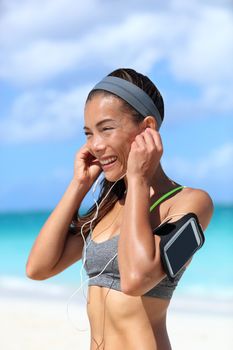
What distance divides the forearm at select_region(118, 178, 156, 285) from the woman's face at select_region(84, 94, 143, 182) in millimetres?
186

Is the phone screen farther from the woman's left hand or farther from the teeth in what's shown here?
the teeth

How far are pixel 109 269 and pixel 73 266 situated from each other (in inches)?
620

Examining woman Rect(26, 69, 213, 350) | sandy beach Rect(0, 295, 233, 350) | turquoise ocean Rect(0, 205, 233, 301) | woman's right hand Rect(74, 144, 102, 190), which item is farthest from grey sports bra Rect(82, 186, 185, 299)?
turquoise ocean Rect(0, 205, 233, 301)

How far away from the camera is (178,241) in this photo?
3037mm

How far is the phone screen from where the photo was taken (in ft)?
9.82

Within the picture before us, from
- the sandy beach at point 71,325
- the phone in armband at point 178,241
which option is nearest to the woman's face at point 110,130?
the phone in armband at point 178,241

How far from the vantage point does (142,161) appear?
3.12 m

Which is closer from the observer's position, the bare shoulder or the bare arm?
the bare arm

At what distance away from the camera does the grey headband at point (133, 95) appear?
3.26 metres

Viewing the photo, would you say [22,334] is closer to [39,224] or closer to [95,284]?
[95,284]

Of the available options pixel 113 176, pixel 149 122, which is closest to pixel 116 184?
pixel 113 176

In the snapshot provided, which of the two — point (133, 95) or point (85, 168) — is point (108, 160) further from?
point (85, 168)

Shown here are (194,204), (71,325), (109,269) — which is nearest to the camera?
(194,204)

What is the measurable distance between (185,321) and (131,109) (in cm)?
731
